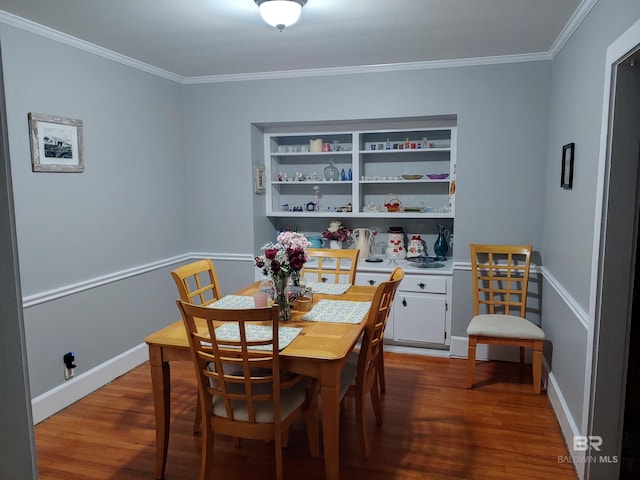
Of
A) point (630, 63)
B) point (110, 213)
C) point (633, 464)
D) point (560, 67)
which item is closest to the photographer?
point (630, 63)

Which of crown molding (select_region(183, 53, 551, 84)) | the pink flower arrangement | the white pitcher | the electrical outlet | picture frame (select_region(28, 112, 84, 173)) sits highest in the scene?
crown molding (select_region(183, 53, 551, 84))

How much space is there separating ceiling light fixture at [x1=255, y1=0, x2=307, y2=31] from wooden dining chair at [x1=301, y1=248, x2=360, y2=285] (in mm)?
1303

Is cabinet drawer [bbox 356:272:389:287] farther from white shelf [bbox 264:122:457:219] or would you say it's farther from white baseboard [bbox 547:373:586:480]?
white baseboard [bbox 547:373:586:480]

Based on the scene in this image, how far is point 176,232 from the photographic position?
13.7 ft

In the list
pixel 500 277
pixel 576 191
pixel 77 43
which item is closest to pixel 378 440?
pixel 500 277

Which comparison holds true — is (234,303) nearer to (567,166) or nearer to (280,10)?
(280,10)

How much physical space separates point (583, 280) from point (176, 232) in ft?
10.6

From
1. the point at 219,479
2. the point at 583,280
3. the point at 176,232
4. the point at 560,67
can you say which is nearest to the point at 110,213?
the point at 176,232

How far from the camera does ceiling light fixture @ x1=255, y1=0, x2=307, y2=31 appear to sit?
7.67 feet

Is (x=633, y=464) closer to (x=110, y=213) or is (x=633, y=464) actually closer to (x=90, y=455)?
(x=90, y=455)

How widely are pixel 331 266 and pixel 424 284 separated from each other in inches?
32.9

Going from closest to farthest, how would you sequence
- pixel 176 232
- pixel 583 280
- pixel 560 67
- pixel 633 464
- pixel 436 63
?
pixel 633 464 < pixel 583 280 < pixel 560 67 < pixel 436 63 < pixel 176 232

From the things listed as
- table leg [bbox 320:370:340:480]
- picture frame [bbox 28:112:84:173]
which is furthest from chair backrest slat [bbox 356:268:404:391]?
picture frame [bbox 28:112:84:173]

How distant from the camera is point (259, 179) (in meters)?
4.27
